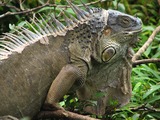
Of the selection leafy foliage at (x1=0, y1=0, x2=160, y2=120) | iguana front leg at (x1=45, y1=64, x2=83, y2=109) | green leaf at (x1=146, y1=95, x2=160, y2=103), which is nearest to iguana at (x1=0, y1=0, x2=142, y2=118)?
iguana front leg at (x1=45, y1=64, x2=83, y2=109)

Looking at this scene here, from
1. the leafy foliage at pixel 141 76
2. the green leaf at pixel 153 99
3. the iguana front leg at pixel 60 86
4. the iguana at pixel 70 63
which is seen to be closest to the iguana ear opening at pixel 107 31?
the iguana at pixel 70 63

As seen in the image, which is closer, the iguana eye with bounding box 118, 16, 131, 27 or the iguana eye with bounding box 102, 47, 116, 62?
the iguana eye with bounding box 102, 47, 116, 62

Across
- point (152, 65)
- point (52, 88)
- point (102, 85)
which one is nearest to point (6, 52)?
point (52, 88)

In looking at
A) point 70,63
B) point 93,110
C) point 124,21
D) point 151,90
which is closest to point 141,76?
point 151,90

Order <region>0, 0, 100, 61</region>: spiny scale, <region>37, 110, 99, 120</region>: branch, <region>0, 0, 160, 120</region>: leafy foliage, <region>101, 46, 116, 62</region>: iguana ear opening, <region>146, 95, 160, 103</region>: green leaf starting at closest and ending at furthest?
<region>37, 110, 99, 120</region>: branch < <region>0, 0, 100, 61</region>: spiny scale < <region>101, 46, 116, 62</region>: iguana ear opening < <region>0, 0, 160, 120</region>: leafy foliage < <region>146, 95, 160, 103</region>: green leaf

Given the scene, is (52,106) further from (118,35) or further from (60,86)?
(118,35)

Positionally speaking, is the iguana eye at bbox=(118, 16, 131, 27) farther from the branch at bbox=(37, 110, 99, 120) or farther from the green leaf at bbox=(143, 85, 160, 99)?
the green leaf at bbox=(143, 85, 160, 99)
